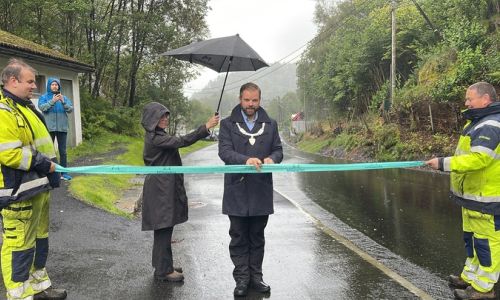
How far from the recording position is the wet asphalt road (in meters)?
4.41

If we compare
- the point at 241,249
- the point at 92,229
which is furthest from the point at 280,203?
Answer: the point at 241,249

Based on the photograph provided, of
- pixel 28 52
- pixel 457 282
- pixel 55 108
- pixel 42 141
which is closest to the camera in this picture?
pixel 42 141

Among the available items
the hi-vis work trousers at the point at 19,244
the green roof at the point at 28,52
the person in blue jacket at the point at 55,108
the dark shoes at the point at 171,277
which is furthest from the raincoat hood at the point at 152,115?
the green roof at the point at 28,52

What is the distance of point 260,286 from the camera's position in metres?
4.44

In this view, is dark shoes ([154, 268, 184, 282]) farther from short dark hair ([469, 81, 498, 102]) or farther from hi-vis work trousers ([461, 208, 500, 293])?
short dark hair ([469, 81, 498, 102])

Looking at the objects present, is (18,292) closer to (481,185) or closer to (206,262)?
(206,262)

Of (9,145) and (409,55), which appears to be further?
(409,55)

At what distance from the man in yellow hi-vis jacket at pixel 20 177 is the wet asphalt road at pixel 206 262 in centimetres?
65

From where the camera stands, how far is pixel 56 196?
27.3ft

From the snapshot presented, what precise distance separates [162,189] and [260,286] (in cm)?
140

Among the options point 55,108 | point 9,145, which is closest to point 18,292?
point 9,145

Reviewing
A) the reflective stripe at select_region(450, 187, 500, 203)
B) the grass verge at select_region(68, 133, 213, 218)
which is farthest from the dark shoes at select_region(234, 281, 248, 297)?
the grass verge at select_region(68, 133, 213, 218)

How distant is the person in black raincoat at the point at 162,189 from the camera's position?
452cm

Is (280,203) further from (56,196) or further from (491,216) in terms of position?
(491,216)
